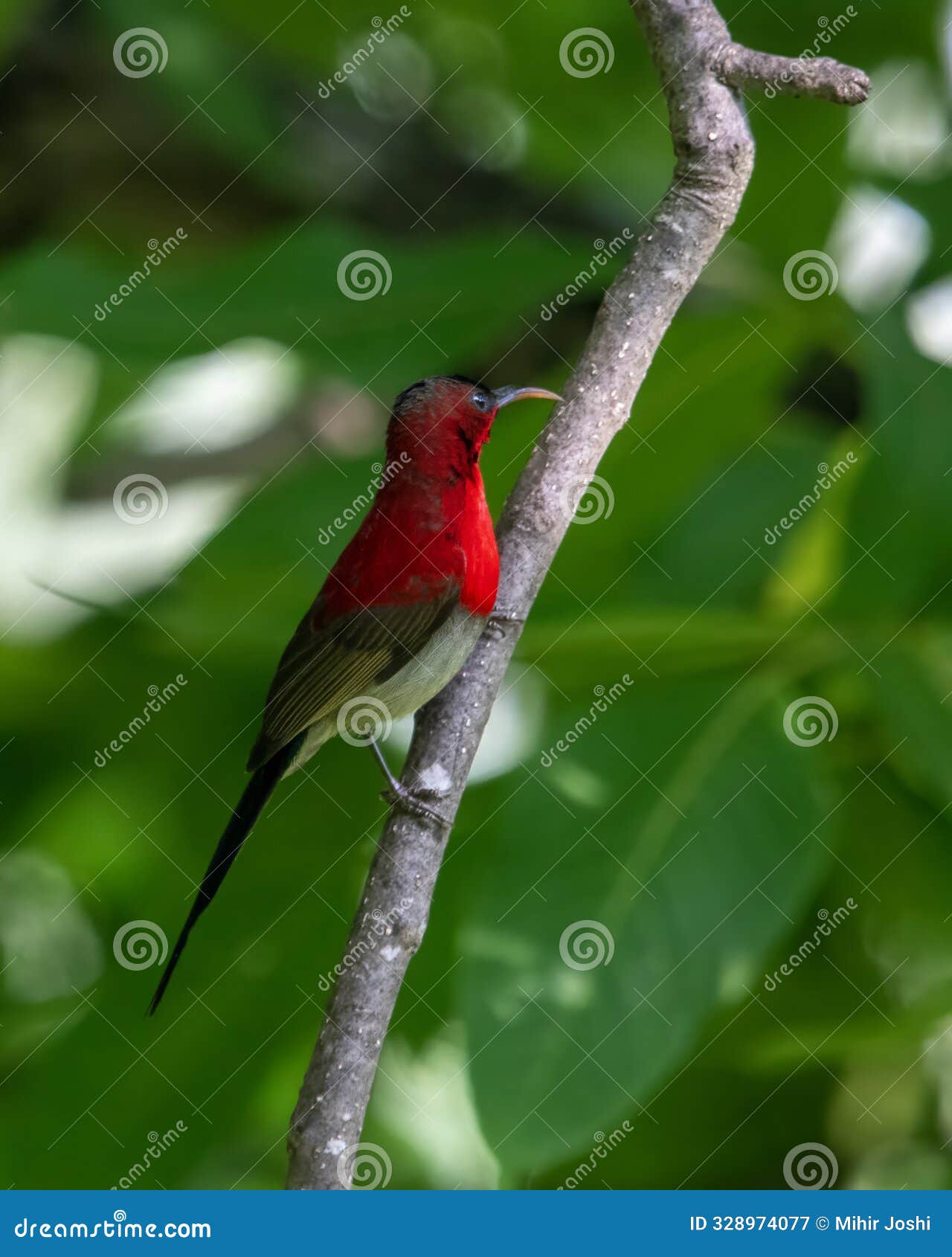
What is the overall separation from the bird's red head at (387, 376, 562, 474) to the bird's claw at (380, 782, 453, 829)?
92 centimetres

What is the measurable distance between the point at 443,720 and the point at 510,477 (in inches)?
39.0

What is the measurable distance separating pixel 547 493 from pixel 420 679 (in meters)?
0.62

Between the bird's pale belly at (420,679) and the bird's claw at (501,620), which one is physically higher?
the bird's claw at (501,620)

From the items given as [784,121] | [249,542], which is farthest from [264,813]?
[784,121]

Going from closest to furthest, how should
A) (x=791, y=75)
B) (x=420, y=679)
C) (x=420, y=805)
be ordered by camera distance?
(x=791, y=75) → (x=420, y=805) → (x=420, y=679)

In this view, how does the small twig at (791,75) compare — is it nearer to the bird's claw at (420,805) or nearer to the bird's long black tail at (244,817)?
the bird's claw at (420,805)

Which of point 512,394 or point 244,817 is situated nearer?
point 244,817

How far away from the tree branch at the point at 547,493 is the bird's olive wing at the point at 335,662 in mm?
363

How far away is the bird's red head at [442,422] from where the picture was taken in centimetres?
296

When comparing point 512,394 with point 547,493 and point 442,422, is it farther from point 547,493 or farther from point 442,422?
point 547,493

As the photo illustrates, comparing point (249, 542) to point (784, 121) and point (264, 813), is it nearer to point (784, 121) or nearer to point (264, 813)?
point (264, 813)

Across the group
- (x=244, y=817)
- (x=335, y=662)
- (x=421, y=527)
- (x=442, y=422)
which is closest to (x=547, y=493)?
(x=421, y=527)

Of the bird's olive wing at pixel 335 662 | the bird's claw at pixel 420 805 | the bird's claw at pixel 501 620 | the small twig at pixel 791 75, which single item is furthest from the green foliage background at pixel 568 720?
the small twig at pixel 791 75

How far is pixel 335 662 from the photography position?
2928mm
